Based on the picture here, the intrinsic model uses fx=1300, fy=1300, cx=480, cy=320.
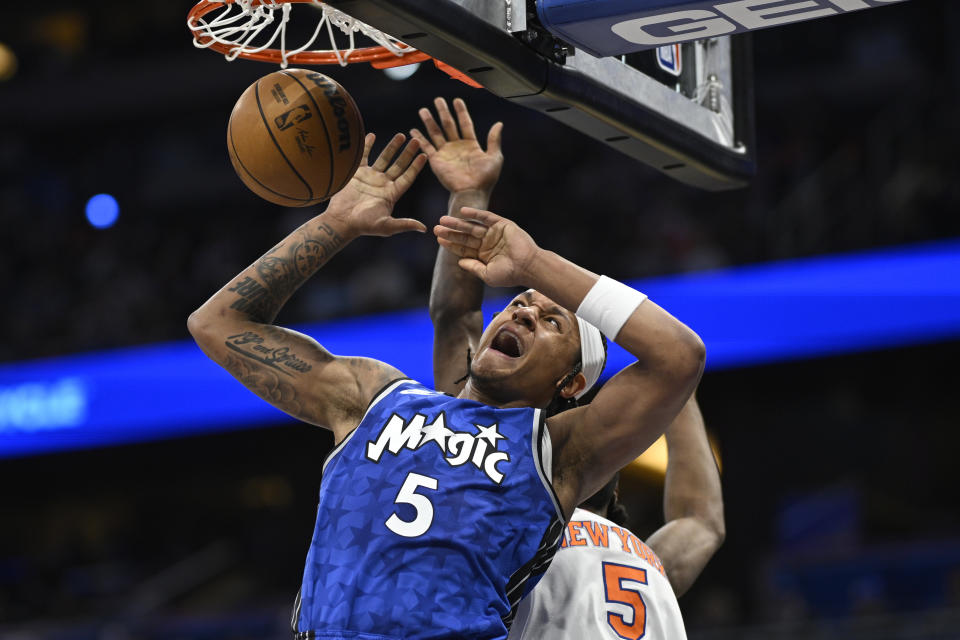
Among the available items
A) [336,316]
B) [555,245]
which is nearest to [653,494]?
[555,245]

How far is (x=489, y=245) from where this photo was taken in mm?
3084

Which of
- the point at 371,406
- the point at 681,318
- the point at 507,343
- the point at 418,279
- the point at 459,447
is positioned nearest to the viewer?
the point at 459,447

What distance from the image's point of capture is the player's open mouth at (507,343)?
350 centimetres

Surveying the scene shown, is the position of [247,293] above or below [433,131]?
below

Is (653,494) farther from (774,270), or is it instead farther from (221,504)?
(221,504)

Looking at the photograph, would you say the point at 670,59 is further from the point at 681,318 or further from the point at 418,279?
the point at 418,279

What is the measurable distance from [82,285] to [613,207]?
5.60 metres

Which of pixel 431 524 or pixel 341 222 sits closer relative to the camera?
pixel 431 524

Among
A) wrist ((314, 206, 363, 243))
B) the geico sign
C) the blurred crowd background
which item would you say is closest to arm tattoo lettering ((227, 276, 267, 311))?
wrist ((314, 206, 363, 243))

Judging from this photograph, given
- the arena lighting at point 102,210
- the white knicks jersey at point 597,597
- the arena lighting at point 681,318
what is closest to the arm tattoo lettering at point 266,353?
the white knicks jersey at point 597,597

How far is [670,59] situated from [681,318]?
586 cm

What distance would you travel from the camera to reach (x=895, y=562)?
8.94m

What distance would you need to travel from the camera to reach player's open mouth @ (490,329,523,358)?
3.50m

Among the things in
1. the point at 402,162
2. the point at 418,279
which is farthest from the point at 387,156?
the point at 418,279
